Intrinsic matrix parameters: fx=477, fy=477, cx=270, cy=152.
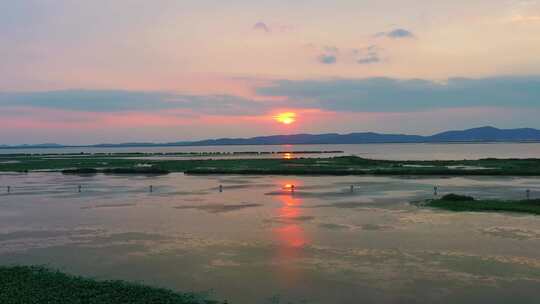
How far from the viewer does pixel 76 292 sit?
12.2 m

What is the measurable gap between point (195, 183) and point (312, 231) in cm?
2758

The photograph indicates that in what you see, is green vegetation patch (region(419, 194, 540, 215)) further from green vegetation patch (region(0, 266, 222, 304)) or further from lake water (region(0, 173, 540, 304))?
green vegetation patch (region(0, 266, 222, 304))

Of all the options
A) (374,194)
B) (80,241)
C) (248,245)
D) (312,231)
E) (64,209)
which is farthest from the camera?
(374,194)

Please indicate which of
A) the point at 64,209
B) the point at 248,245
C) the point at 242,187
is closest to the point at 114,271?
the point at 248,245

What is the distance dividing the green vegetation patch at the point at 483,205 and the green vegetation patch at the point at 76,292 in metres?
19.1

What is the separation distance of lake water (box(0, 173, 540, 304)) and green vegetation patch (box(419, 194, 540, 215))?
1642 mm

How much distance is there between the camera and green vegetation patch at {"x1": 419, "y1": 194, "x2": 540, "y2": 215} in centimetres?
2593

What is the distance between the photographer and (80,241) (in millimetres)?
19844

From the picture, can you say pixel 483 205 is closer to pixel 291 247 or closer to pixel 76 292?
pixel 291 247

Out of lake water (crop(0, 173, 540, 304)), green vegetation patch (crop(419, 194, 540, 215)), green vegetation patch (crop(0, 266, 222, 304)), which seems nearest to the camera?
green vegetation patch (crop(0, 266, 222, 304))

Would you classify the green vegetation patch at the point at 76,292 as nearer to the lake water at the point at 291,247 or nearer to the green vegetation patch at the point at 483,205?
the lake water at the point at 291,247

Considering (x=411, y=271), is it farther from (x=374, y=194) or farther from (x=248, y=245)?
(x=374, y=194)

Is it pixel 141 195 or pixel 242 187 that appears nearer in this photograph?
pixel 141 195

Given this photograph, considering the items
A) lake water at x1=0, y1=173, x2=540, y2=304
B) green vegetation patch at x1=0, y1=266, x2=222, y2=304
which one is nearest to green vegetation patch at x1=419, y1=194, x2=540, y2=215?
lake water at x1=0, y1=173, x2=540, y2=304
